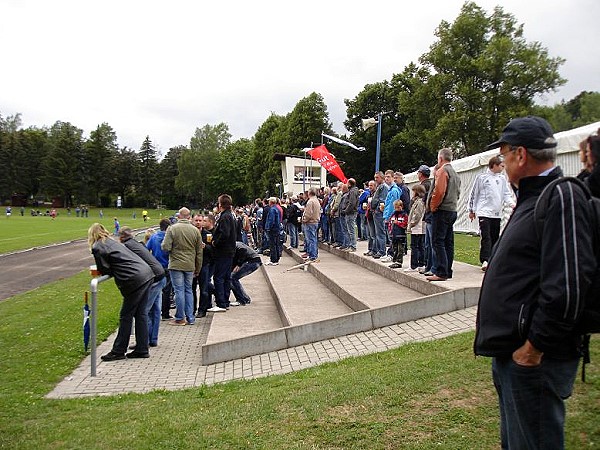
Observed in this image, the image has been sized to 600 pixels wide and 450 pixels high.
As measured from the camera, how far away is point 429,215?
9641 millimetres

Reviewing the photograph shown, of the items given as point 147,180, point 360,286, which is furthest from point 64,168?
point 360,286

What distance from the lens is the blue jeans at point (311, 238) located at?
53.7ft

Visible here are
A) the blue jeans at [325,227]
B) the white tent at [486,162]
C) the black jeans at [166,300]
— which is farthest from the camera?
the blue jeans at [325,227]

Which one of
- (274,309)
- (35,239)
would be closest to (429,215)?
(274,309)

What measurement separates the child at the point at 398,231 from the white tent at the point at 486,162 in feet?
17.2

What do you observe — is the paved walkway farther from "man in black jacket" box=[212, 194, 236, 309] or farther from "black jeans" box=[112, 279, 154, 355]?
"man in black jacket" box=[212, 194, 236, 309]

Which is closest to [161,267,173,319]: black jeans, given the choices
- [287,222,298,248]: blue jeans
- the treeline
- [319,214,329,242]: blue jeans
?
[319,214,329,242]: blue jeans

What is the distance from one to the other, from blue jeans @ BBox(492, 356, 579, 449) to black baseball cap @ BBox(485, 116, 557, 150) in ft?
3.36

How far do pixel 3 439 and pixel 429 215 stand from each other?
6947mm

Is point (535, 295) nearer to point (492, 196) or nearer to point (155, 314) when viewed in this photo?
point (492, 196)

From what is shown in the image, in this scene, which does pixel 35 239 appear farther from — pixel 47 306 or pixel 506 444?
pixel 506 444

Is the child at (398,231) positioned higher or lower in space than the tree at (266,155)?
lower

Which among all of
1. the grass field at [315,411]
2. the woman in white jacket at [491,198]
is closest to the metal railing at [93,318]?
the grass field at [315,411]

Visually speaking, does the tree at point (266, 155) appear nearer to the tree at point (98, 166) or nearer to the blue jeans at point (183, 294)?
the tree at point (98, 166)
